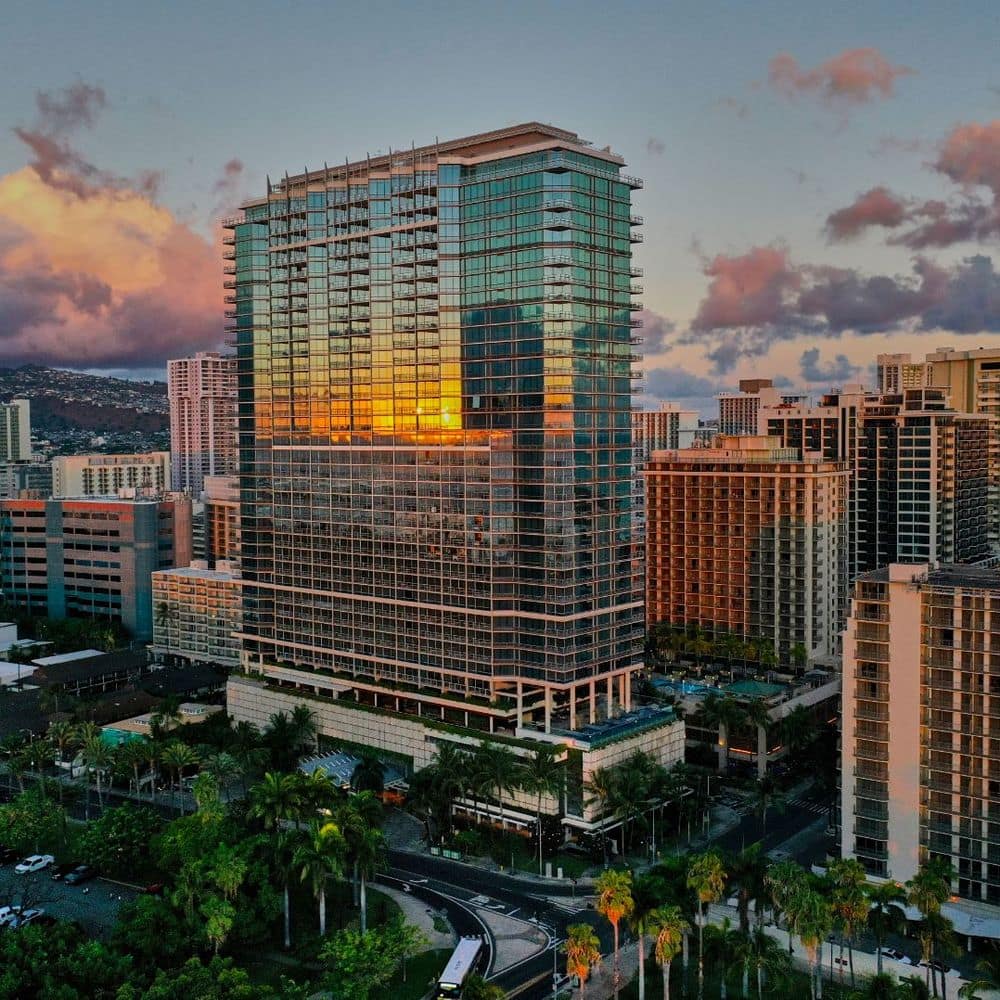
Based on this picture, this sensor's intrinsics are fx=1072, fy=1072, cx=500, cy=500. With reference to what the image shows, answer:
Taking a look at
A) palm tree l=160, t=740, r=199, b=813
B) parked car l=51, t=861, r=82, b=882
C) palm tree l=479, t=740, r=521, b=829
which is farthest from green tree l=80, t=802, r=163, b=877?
palm tree l=479, t=740, r=521, b=829

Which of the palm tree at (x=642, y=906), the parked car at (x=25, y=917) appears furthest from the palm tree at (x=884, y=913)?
the parked car at (x=25, y=917)

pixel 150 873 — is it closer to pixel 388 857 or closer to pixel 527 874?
pixel 388 857

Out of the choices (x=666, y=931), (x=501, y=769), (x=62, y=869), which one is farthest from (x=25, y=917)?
(x=666, y=931)

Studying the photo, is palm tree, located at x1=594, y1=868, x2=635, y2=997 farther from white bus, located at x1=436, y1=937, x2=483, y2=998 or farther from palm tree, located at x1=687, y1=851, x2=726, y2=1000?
white bus, located at x1=436, y1=937, x2=483, y2=998

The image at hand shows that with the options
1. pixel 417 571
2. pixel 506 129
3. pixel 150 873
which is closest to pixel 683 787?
pixel 417 571

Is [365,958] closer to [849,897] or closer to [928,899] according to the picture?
[849,897]

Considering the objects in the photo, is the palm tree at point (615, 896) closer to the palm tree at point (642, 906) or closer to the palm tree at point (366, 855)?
the palm tree at point (642, 906)

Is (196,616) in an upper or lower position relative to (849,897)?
upper
